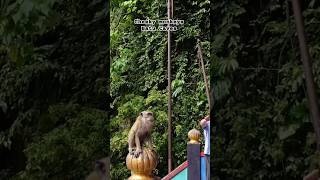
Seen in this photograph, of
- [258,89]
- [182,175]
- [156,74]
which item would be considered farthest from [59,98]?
[258,89]

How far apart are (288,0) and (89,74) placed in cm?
89

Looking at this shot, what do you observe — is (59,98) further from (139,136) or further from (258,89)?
(258,89)

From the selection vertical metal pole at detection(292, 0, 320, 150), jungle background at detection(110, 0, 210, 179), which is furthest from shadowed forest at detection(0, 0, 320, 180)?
vertical metal pole at detection(292, 0, 320, 150)

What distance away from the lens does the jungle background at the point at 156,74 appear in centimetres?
216

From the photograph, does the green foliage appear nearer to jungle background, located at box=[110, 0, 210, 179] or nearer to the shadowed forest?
the shadowed forest

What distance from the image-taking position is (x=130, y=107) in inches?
85.1

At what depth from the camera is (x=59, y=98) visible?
252 cm

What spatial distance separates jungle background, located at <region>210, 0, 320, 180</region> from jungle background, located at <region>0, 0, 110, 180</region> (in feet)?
1.61

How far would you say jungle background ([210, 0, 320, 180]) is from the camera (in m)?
2.37

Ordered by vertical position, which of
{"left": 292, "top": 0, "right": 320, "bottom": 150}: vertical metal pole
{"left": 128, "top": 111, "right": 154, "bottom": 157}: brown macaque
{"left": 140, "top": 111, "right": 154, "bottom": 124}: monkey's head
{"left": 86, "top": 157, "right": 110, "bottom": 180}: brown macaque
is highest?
{"left": 292, "top": 0, "right": 320, "bottom": 150}: vertical metal pole

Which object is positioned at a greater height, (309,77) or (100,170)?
(309,77)

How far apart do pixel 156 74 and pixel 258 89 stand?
0.49m

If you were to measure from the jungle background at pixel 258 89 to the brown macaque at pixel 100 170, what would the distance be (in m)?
0.47

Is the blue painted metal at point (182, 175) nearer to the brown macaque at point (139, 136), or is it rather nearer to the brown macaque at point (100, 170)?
the brown macaque at point (139, 136)
